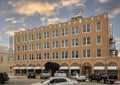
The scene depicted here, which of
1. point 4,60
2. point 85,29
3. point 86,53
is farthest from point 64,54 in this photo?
point 4,60

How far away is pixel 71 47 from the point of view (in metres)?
63.3

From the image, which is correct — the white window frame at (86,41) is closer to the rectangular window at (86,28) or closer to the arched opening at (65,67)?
the rectangular window at (86,28)

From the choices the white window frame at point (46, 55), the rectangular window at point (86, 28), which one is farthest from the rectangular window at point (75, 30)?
the white window frame at point (46, 55)

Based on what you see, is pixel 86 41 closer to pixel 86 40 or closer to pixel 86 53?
pixel 86 40

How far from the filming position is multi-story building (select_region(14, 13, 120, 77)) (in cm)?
5638

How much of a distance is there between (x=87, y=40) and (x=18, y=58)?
1142 inches

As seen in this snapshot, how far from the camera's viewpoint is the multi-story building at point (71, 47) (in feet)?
185

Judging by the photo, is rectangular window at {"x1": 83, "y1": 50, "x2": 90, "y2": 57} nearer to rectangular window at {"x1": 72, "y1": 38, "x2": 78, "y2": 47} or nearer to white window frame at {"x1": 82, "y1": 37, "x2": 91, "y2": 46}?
white window frame at {"x1": 82, "y1": 37, "x2": 91, "y2": 46}

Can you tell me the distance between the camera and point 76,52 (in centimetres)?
6203

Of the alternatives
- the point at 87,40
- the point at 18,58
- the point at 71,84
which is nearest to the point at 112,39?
the point at 87,40

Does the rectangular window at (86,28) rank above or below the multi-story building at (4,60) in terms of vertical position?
above

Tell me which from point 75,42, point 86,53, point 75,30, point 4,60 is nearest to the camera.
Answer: point 86,53

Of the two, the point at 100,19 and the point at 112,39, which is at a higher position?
the point at 100,19

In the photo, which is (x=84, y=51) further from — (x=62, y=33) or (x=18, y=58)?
(x=18, y=58)
